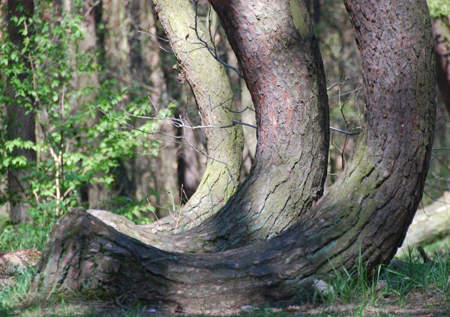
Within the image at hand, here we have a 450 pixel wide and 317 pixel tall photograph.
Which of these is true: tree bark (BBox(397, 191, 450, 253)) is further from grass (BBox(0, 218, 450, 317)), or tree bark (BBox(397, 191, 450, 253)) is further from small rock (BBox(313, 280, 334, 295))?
small rock (BBox(313, 280, 334, 295))

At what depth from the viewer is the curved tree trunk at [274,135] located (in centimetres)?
516

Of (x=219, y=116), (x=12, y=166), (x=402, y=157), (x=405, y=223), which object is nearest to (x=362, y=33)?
(x=402, y=157)

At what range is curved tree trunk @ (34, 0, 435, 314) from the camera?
13.0ft

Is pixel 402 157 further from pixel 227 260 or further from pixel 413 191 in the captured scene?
pixel 227 260

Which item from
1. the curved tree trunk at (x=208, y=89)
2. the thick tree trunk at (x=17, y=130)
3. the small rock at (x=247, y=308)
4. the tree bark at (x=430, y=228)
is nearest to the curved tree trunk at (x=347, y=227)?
the small rock at (x=247, y=308)

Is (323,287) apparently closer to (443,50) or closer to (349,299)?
(349,299)

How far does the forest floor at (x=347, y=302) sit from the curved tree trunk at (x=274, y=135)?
110cm

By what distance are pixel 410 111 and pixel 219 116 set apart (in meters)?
3.66

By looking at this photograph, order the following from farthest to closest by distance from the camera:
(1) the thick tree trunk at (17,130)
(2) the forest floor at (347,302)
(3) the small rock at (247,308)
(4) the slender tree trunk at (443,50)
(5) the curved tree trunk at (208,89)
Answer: (4) the slender tree trunk at (443,50)
(1) the thick tree trunk at (17,130)
(5) the curved tree trunk at (208,89)
(3) the small rock at (247,308)
(2) the forest floor at (347,302)

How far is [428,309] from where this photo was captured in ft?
12.5

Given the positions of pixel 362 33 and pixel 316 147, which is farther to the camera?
pixel 316 147

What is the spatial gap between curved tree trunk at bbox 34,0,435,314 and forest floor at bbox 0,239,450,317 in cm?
12

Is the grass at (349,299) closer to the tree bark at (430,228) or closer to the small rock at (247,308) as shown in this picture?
the small rock at (247,308)

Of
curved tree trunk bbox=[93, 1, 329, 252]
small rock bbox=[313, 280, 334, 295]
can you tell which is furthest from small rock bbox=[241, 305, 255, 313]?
curved tree trunk bbox=[93, 1, 329, 252]
